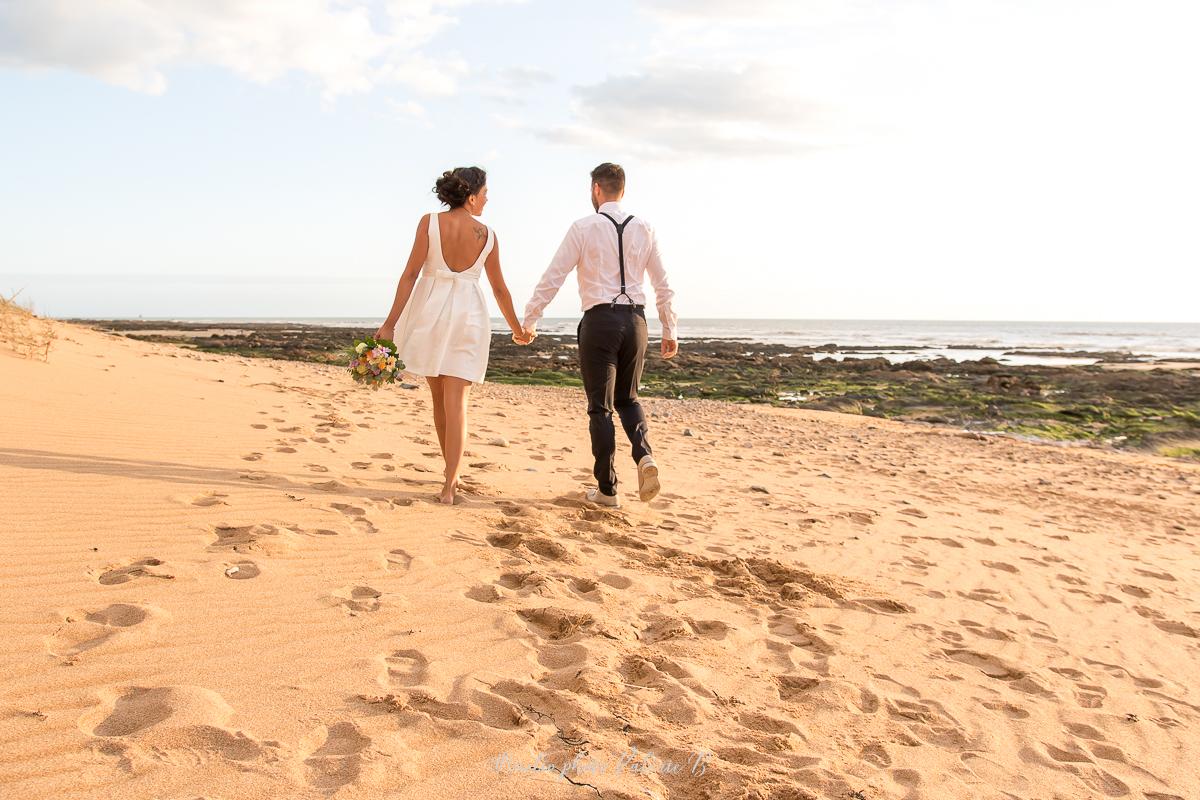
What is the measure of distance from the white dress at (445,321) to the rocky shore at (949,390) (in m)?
11.8

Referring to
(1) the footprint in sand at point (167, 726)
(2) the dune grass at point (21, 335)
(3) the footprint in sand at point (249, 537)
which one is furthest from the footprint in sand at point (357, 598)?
(2) the dune grass at point (21, 335)

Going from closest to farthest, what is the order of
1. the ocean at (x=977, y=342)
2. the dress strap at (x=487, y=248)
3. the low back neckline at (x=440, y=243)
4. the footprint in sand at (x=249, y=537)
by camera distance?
the footprint in sand at (x=249, y=537), the low back neckline at (x=440, y=243), the dress strap at (x=487, y=248), the ocean at (x=977, y=342)

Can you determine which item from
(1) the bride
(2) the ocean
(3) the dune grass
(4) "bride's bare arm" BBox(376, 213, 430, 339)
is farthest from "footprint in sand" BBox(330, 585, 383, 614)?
(2) the ocean

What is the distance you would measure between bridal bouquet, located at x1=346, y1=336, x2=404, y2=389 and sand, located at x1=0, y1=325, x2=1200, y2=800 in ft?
2.41

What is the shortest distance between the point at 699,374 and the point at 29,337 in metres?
17.1

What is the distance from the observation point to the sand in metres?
2.21

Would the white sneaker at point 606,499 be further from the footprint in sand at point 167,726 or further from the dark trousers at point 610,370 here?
the footprint in sand at point 167,726

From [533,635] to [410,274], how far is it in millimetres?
2563

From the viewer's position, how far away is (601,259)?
5133mm

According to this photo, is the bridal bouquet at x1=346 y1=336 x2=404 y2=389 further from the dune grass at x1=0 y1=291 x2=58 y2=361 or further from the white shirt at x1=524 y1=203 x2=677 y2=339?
the dune grass at x1=0 y1=291 x2=58 y2=361

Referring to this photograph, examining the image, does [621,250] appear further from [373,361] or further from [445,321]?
[373,361]

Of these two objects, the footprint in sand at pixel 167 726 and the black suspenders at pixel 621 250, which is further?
the black suspenders at pixel 621 250

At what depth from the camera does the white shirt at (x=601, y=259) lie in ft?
16.8

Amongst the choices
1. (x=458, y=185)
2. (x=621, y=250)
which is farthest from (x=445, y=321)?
(x=621, y=250)
